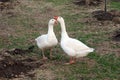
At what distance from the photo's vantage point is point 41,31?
1151 centimetres

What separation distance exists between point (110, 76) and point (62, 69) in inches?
45.2

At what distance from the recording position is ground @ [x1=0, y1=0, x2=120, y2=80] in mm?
7801

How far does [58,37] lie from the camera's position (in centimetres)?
1077

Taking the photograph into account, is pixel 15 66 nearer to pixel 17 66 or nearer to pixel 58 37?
pixel 17 66

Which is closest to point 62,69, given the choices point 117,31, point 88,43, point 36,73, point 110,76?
point 36,73

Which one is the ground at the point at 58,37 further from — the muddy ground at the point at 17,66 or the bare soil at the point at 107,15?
the bare soil at the point at 107,15

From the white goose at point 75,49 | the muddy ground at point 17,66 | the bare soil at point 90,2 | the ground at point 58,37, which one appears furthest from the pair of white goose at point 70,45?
the bare soil at point 90,2

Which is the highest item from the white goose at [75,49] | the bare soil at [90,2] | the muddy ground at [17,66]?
the bare soil at [90,2]

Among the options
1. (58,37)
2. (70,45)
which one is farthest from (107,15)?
(70,45)

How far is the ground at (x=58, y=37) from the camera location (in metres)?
7.80

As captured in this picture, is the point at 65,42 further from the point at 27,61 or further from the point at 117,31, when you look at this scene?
the point at 117,31

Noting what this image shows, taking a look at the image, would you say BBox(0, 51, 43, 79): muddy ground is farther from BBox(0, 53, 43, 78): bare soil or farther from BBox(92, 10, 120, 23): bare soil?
BBox(92, 10, 120, 23): bare soil

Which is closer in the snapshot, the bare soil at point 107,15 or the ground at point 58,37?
the ground at point 58,37

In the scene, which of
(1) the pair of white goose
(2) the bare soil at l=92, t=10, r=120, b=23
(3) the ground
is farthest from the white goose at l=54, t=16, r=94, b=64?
(2) the bare soil at l=92, t=10, r=120, b=23
